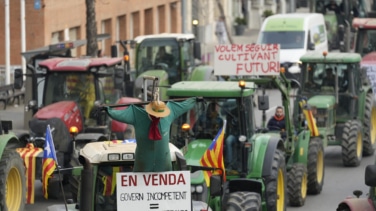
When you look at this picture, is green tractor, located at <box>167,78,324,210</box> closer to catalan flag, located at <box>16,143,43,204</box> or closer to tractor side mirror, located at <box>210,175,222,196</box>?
tractor side mirror, located at <box>210,175,222,196</box>

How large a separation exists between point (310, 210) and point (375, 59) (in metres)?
12.1

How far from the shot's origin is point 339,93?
2783 centimetres

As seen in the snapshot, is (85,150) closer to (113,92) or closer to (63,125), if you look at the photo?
(63,125)

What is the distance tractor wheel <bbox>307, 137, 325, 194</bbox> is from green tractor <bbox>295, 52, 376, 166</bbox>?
2819 millimetres

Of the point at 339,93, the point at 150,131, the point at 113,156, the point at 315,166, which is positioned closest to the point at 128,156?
the point at 113,156

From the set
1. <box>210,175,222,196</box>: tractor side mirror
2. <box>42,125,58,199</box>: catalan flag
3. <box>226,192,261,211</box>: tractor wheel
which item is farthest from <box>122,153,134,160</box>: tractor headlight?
<box>226,192,261,211</box>: tractor wheel

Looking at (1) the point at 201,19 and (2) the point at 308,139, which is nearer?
(2) the point at 308,139

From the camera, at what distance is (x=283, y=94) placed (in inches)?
887

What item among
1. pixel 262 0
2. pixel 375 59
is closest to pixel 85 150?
pixel 375 59

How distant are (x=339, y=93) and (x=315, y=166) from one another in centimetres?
476

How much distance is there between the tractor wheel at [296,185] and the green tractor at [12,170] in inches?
177

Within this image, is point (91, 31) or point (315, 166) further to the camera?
point (91, 31)

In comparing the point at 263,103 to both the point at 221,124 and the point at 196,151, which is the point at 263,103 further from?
the point at 196,151

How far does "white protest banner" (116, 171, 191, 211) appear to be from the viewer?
44.8ft
